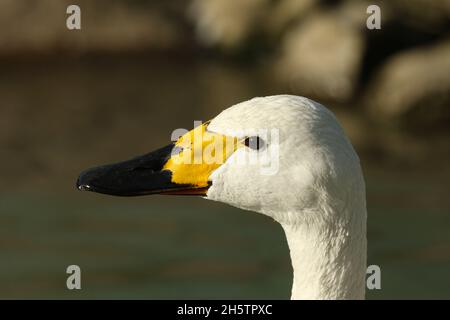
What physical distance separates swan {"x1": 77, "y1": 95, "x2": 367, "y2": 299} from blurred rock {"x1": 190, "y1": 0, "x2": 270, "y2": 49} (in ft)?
34.7

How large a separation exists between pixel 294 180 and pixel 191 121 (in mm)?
8033

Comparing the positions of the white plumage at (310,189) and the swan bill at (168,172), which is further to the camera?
the swan bill at (168,172)

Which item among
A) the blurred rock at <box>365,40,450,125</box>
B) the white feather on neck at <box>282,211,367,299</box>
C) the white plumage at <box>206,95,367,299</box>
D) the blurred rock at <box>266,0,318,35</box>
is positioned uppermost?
the blurred rock at <box>266,0,318,35</box>

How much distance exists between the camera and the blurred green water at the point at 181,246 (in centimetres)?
830

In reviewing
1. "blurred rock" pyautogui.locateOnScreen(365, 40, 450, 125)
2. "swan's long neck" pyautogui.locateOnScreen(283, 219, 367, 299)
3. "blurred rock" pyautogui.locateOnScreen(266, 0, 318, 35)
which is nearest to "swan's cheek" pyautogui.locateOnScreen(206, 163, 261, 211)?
"swan's long neck" pyautogui.locateOnScreen(283, 219, 367, 299)

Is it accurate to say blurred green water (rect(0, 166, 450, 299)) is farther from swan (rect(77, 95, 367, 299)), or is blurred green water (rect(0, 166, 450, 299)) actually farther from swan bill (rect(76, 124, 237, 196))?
swan (rect(77, 95, 367, 299))

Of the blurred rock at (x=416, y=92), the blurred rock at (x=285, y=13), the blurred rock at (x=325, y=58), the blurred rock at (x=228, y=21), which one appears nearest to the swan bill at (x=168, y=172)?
the blurred rock at (x=416, y=92)

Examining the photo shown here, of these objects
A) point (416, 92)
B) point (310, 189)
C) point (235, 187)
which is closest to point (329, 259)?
point (310, 189)

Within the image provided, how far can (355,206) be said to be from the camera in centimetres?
385

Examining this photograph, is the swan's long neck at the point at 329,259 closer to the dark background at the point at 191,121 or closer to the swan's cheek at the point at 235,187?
the swan's cheek at the point at 235,187

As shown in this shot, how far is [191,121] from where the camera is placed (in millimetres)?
11844

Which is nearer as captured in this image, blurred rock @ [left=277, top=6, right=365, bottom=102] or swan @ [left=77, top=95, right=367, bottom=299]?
swan @ [left=77, top=95, right=367, bottom=299]

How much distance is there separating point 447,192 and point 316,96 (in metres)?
3.35

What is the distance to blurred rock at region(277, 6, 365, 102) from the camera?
42.3 ft
